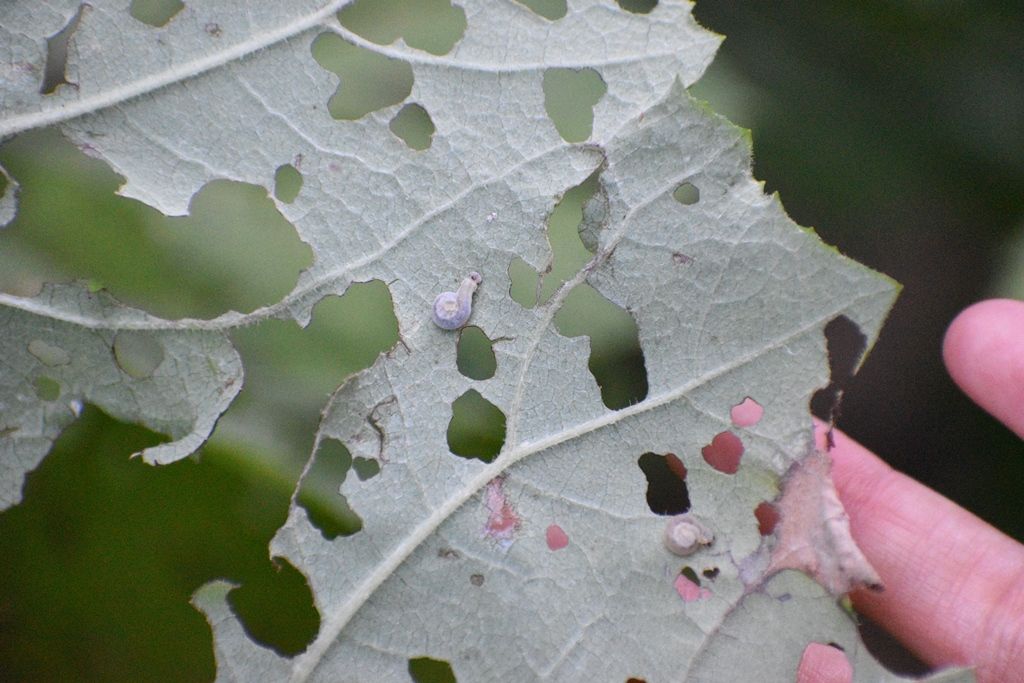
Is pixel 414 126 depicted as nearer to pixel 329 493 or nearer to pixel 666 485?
pixel 329 493

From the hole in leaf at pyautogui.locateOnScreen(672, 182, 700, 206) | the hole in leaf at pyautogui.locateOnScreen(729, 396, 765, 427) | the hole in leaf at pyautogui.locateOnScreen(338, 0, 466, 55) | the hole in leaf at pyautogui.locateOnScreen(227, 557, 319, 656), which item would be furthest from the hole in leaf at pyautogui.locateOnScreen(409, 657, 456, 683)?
the hole in leaf at pyautogui.locateOnScreen(338, 0, 466, 55)

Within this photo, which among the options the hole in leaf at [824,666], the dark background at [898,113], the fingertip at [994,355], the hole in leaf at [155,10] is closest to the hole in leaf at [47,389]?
the hole in leaf at [155,10]

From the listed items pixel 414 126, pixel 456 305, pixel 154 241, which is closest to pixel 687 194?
pixel 456 305

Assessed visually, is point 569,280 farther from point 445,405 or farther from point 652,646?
point 652,646

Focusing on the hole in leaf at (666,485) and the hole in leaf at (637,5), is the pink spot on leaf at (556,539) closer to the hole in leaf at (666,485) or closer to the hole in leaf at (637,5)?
the hole in leaf at (666,485)

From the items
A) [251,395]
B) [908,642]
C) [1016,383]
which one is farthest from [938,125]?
[251,395]
